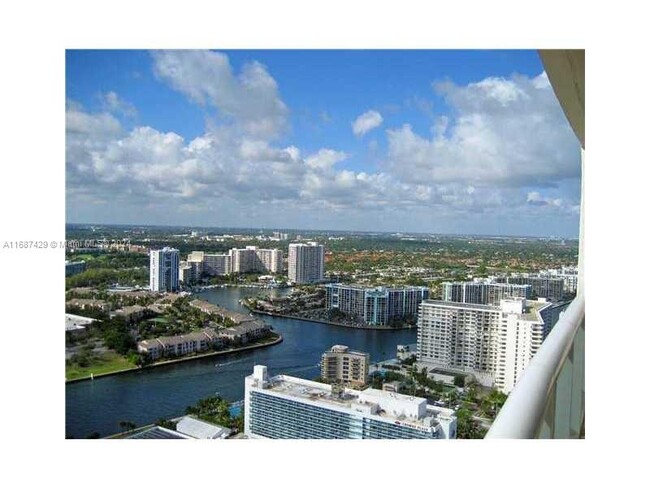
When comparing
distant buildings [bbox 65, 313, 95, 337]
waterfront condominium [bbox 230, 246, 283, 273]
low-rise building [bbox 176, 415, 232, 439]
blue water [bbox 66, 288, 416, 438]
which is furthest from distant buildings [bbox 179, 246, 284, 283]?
low-rise building [bbox 176, 415, 232, 439]

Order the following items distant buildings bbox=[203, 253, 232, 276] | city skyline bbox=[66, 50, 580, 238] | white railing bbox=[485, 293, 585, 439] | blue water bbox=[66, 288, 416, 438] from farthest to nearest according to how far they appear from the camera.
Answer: distant buildings bbox=[203, 253, 232, 276], city skyline bbox=[66, 50, 580, 238], blue water bbox=[66, 288, 416, 438], white railing bbox=[485, 293, 585, 439]

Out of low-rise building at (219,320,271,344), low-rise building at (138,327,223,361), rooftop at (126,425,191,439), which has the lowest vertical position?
rooftop at (126,425,191,439)

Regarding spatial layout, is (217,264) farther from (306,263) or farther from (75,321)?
(75,321)

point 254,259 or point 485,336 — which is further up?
point 254,259

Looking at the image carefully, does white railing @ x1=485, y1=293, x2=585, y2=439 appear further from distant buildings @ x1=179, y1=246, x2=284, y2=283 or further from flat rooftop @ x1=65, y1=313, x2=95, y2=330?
flat rooftop @ x1=65, y1=313, x2=95, y2=330

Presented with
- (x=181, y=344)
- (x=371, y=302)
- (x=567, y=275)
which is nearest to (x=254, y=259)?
(x=181, y=344)
